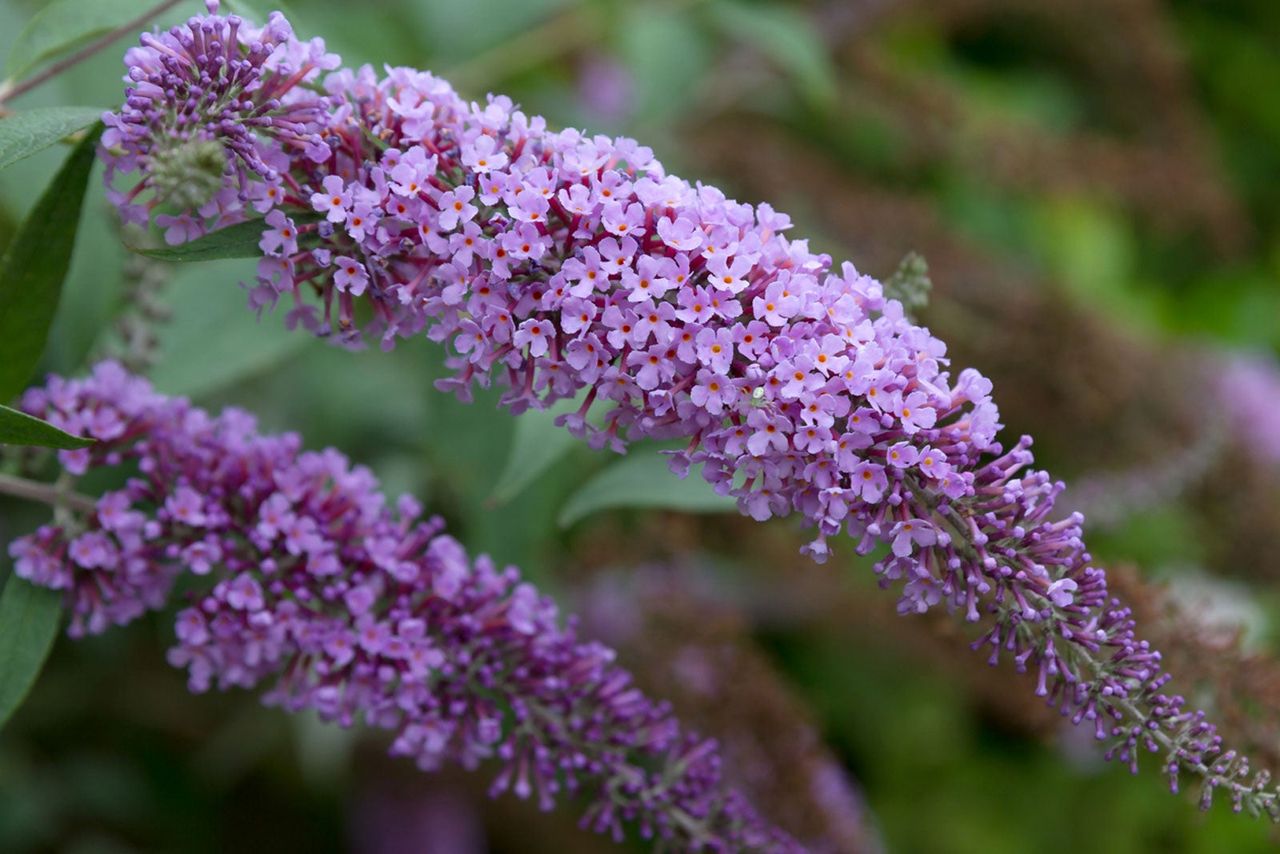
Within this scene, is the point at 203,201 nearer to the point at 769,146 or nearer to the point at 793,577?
the point at 793,577

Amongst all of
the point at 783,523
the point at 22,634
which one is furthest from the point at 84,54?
the point at 783,523

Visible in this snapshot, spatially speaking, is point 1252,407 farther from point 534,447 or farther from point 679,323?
point 679,323

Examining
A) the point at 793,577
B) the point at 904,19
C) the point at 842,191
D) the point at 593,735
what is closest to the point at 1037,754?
the point at 793,577

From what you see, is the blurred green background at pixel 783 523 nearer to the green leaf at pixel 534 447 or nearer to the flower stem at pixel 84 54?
the flower stem at pixel 84 54

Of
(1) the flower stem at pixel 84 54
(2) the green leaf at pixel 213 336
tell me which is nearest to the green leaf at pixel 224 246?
(1) the flower stem at pixel 84 54

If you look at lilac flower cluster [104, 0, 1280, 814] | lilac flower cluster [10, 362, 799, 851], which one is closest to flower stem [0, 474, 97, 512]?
lilac flower cluster [10, 362, 799, 851]

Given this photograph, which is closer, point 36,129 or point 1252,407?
point 36,129
